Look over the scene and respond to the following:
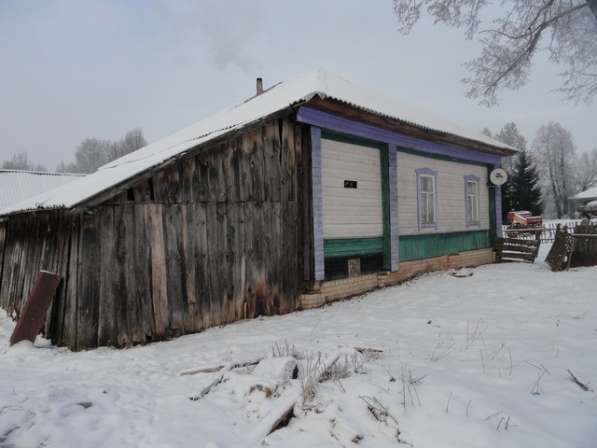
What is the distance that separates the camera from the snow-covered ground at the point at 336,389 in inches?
105

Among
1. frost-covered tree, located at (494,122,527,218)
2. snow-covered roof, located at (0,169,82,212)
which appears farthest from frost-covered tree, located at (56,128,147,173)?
frost-covered tree, located at (494,122,527,218)

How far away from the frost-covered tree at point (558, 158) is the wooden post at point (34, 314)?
56459mm

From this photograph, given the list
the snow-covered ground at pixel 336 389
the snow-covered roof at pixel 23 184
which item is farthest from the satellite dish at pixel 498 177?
the snow-covered roof at pixel 23 184

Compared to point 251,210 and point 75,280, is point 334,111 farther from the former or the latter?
point 75,280

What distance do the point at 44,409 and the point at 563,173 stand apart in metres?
58.8

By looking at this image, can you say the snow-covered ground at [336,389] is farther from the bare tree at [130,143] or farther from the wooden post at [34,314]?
the bare tree at [130,143]

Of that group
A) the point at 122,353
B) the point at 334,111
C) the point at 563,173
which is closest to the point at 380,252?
the point at 334,111

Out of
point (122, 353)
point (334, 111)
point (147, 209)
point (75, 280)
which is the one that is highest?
point (334, 111)

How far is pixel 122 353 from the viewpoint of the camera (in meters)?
4.98

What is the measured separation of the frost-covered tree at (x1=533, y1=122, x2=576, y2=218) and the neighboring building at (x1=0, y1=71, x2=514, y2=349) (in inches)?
1905

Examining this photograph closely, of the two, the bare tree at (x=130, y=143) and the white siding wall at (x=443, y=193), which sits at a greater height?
the bare tree at (x=130, y=143)

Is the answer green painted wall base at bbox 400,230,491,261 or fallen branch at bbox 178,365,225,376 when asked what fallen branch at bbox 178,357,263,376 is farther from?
green painted wall base at bbox 400,230,491,261

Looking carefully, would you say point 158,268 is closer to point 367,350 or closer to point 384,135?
point 367,350

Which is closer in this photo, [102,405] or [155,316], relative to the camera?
[102,405]
